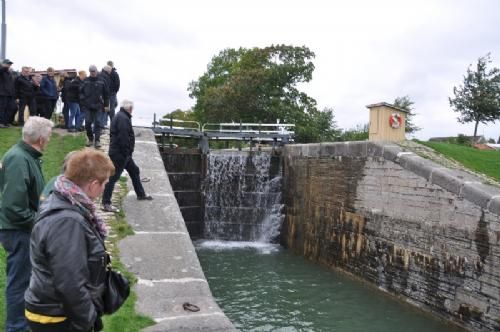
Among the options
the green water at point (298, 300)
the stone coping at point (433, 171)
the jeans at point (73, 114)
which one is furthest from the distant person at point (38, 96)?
the stone coping at point (433, 171)

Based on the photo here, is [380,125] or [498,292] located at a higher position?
[380,125]

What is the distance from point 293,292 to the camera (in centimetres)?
885

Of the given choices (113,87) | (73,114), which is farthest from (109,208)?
(73,114)

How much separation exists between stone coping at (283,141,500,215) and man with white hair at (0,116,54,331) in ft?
20.0

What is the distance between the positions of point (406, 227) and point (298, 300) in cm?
238

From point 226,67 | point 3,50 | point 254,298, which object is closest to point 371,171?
point 254,298

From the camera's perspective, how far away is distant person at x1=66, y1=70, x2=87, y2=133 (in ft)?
33.6

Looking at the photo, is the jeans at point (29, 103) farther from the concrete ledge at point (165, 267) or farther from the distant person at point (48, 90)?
the concrete ledge at point (165, 267)

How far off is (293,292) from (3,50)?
9.35m

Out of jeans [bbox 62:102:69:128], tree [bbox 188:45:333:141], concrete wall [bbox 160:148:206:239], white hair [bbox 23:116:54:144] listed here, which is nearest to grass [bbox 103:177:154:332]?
white hair [bbox 23:116:54:144]

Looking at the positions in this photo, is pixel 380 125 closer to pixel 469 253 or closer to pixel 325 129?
pixel 469 253

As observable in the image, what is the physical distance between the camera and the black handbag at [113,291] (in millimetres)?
2152

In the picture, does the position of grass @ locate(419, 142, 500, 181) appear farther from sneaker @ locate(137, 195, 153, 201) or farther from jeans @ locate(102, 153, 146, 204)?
jeans @ locate(102, 153, 146, 204)

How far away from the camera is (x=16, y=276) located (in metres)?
3.06
